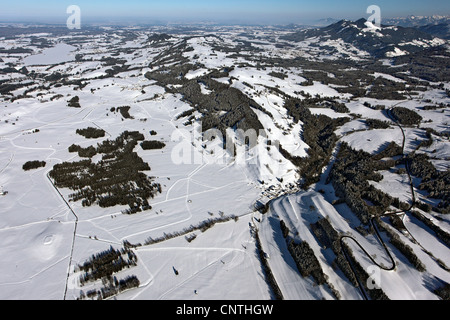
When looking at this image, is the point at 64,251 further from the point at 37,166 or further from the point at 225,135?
the point at 225,135

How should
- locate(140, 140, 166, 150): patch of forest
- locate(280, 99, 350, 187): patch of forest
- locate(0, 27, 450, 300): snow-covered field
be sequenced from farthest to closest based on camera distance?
locate(140, 140, 166, 150): patch of forest, locate(280, 99, 350, 187): patch of forest, locate(0, 27, 450, 300): snow-covered field

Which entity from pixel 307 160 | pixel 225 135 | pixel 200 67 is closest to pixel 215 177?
pixel 225 135

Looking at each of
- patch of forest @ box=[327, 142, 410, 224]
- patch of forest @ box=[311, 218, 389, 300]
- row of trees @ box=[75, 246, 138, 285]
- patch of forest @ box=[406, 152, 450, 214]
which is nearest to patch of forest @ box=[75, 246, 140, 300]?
row of trees @ box=[75, 246, 138, 285]

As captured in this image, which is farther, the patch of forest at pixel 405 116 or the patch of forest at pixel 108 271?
the patch of forest at pixel 405 116

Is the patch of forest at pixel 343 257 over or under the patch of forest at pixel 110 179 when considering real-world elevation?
under

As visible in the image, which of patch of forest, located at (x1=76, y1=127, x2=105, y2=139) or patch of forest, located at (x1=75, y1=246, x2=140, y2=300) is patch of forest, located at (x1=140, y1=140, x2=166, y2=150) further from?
patch of forest, located at (x1=75, y1=246, x2=140, y2=300)

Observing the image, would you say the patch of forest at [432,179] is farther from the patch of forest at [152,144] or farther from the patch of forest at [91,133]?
the patch of forest at [91,133]

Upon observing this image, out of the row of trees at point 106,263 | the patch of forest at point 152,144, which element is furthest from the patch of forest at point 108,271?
the patch of forest at point 152,144

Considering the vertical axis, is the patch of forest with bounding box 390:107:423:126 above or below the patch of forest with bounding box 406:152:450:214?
above
